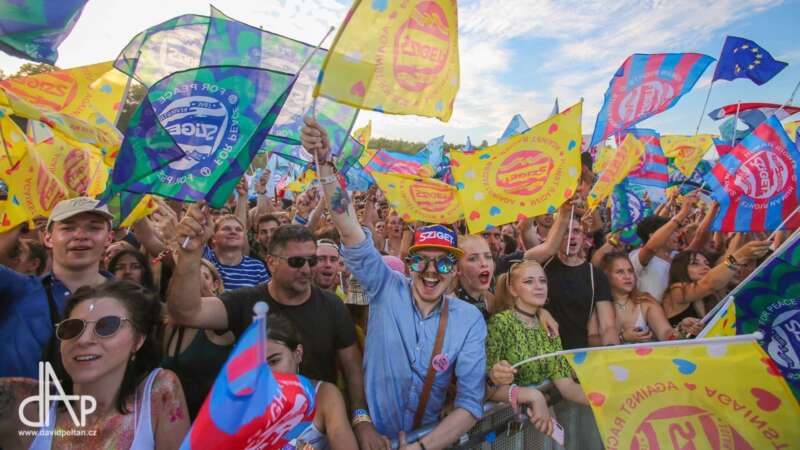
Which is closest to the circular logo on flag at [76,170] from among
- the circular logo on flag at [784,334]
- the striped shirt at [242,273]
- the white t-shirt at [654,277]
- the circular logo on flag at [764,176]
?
the striped shirt at [242,273]

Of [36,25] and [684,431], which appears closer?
[684,431]

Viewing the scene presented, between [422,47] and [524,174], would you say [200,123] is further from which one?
[524,174]

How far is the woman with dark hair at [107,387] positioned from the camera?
70.2 inches

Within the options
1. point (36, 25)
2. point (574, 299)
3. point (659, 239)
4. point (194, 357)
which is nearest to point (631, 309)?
point (574, 299)

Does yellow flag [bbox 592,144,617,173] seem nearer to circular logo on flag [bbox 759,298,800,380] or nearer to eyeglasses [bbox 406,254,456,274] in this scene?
circular logo on flag [bbox 759,298,800,380]

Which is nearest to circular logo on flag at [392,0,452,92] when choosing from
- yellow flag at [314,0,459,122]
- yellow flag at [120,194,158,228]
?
yellow flag at [314,0,459,122]

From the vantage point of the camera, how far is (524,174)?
4.28 m

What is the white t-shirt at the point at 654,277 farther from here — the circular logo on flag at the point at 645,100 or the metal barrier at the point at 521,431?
the metal barrier at the point at 521,431

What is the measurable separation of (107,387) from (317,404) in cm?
91

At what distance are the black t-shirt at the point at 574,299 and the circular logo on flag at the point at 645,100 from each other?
2311 millimetres

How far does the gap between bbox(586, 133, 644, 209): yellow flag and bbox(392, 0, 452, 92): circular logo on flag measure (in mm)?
3511

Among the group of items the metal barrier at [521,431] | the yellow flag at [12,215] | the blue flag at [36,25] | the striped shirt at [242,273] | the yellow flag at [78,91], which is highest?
the blue flag at [36,25]

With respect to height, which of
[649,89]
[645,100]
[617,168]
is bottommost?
[617,168]

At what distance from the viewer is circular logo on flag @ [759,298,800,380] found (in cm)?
240
